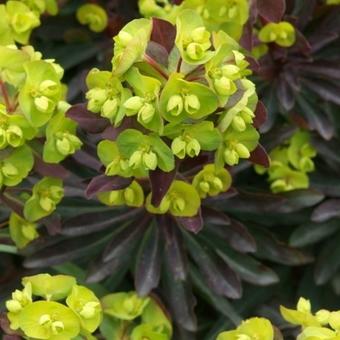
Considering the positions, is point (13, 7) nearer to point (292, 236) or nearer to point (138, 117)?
point (138, 117)

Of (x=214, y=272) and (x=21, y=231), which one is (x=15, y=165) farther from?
(x=214, y=272)

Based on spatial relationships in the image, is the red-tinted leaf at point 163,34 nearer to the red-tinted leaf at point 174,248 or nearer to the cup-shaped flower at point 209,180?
the cup-shaped flower at point 209,180

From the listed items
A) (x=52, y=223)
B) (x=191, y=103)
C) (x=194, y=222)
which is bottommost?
(x=52, y=223)

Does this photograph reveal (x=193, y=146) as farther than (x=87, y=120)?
No

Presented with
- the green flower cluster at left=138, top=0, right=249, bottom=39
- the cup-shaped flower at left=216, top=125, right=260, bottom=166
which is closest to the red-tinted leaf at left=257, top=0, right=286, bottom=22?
the green flower cluster at left=138, top=0, right=249, bottom=39

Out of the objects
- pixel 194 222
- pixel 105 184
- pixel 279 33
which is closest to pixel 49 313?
pixel 105 184

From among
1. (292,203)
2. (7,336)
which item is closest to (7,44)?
(7,336)
